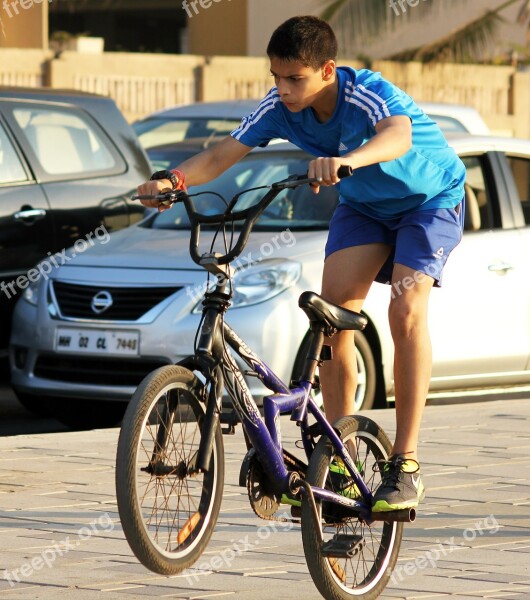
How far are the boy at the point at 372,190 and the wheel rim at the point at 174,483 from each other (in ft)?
2.00

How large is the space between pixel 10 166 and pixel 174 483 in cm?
529

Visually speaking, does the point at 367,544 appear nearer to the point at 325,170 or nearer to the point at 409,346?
the point at 409,346

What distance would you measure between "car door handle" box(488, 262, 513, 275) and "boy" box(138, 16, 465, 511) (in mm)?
3951

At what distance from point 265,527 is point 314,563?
112cm

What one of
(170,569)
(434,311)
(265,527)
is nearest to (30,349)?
(434,311)

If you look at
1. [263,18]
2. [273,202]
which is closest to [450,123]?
[273,202]

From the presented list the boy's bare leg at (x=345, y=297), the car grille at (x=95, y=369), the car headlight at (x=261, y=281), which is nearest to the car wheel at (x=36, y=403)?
the car grille at (x=95, y=369)

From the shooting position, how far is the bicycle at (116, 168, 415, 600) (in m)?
4.45

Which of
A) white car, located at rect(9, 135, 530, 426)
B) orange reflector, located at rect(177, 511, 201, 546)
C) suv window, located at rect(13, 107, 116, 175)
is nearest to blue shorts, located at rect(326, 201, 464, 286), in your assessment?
orange reflector, located at rect(177, 511, 201, 546)

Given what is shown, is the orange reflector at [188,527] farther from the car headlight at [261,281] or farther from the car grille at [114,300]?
the car grille at [114,300]

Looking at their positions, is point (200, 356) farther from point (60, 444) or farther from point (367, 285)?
point (60, 444)

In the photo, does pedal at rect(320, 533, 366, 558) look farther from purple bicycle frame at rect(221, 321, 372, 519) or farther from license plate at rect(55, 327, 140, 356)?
license plate at rect(55, 327, 140, 356)

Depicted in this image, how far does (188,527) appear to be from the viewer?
4.68 meters

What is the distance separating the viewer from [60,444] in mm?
7750
